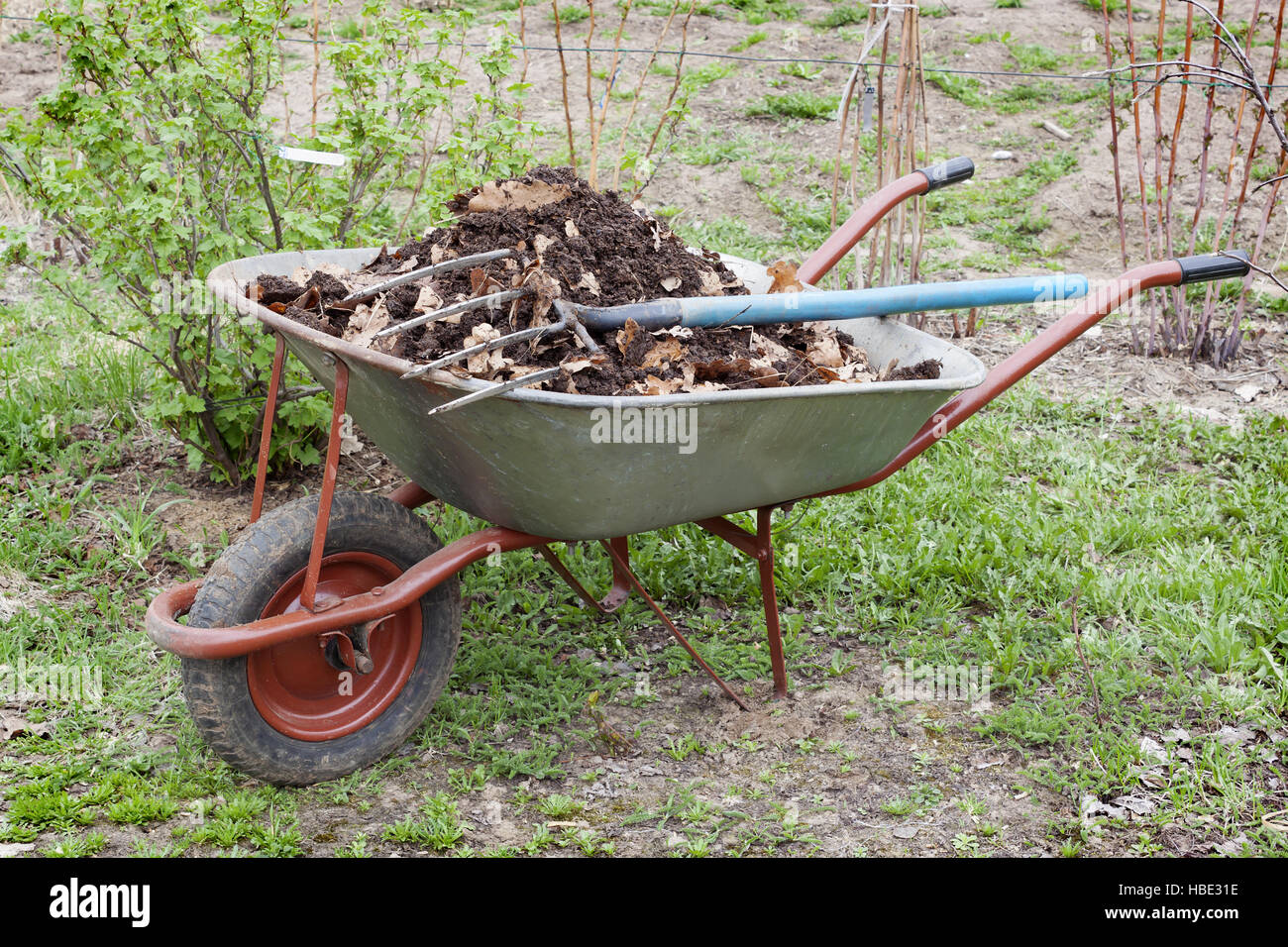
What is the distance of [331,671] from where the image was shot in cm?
245

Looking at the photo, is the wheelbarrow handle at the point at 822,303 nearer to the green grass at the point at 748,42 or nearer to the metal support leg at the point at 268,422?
the metal support leg at the point at 268,422

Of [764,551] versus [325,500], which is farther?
[764,551]

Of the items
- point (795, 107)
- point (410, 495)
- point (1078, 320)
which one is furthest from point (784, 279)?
point (795, 107)

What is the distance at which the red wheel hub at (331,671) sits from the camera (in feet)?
7.58

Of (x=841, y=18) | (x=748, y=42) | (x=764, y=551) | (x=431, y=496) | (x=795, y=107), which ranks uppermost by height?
(x=841, y=18)

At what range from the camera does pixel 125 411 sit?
3.82 m

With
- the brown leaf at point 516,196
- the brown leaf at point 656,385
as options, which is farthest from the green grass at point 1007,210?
the brown leaf at point 656,385

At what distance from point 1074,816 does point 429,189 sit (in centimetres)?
263

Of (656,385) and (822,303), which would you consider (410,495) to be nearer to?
(656,385)

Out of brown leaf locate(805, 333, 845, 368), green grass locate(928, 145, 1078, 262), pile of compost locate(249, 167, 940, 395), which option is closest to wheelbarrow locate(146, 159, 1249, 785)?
pile of compost locate(249, 167, 940, 395)

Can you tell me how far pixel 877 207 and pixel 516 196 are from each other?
3.36ft

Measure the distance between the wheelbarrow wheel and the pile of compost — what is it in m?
0.44

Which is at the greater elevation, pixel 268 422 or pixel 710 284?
pixel 710 284
